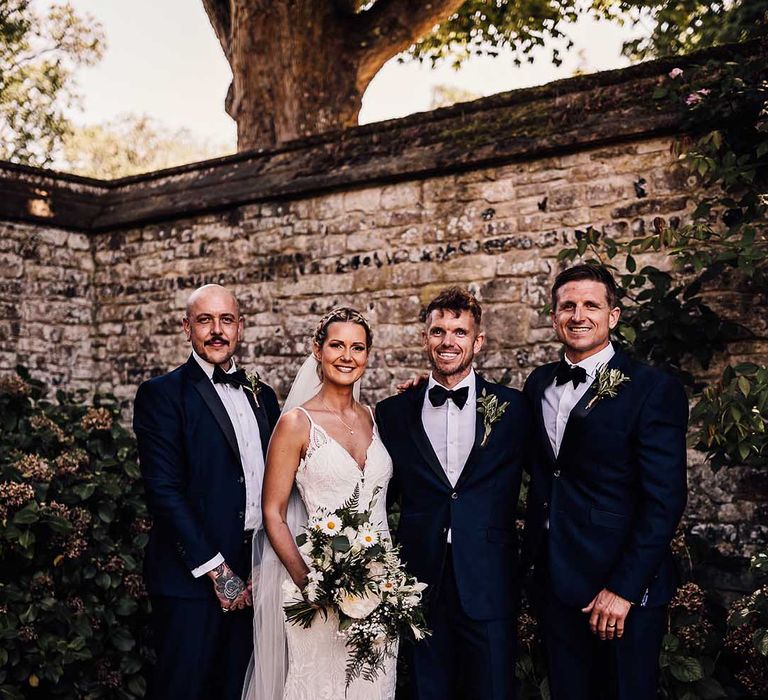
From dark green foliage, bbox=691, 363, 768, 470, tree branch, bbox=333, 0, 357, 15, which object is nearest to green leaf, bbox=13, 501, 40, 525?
dark green foliage, bbox=691, 363, 768, 470

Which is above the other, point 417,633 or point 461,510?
point 461,510

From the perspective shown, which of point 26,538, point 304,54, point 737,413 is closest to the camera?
point 737,413

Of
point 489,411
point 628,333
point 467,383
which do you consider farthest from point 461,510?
point 628,333

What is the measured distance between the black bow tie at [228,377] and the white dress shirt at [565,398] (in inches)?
50.0

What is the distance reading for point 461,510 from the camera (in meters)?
3.21

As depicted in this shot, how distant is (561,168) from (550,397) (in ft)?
9.01

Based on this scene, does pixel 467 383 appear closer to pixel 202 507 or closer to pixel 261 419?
pixel 261 419

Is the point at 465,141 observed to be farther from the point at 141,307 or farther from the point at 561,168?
the point at 141,307

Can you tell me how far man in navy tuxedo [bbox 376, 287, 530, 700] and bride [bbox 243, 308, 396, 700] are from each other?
0.52 ft

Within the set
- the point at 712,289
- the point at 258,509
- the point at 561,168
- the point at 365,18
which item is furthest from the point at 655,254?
the point at 365,18

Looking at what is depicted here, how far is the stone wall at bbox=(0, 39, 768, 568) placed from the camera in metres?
5.40

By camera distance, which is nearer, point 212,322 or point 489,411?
point 489,411

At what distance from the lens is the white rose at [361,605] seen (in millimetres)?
2953

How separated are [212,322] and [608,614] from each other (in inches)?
73.9
